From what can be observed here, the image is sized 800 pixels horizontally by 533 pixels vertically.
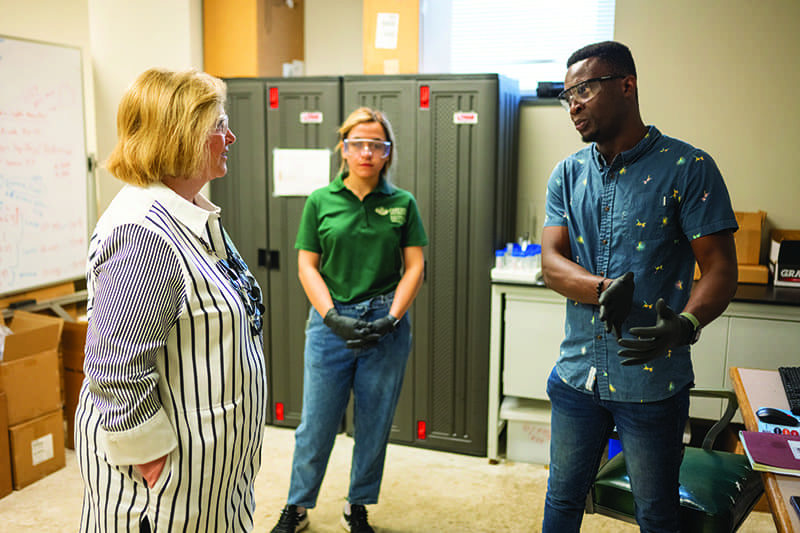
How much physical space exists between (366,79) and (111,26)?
147 centimetres

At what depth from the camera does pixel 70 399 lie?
325 centimetres

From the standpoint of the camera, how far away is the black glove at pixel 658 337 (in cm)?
148

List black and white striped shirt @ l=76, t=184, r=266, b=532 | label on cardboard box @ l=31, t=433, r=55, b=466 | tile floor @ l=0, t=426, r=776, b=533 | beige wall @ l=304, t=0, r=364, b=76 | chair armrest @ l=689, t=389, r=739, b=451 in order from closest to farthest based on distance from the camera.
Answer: black and white striped shirt @ l=76, t=184, r=266, b=532
chair armrest @ l=689, t=389, r=739, b=451
tile floor @ l=0, t=426, r=776, b=533
label on cardboard box @ l=31, t=433, r=55, b=466
beige wall @ l=304, t=0, r=364, b=76

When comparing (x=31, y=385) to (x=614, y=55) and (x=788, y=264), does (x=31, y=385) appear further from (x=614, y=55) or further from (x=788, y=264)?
(x=788, y=264)

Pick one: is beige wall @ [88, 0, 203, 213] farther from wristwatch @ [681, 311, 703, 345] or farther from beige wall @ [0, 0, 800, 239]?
wristwatch @ [681, 311, 703, 345]

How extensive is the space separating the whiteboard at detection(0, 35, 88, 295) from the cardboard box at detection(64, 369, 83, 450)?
1.52 feet

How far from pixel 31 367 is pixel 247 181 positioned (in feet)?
4.19

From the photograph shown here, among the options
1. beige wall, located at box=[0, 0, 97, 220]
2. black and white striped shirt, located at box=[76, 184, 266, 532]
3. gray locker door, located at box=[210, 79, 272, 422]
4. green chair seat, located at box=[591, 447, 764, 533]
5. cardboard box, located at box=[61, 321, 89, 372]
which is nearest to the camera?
black and white striped shirt, located at box=[76, 184, 266, 532]

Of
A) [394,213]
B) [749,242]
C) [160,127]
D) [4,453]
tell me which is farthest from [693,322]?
[4,453]

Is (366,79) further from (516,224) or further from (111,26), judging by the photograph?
(111,26)

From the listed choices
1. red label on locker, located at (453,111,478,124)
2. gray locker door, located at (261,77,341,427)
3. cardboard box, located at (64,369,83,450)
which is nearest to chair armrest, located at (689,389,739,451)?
red label on locker, located at (453,111,478,124)

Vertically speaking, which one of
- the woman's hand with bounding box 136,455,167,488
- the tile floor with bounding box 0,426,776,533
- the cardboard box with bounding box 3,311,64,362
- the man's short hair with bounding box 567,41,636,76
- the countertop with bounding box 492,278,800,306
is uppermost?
the man's short hair with bounding box 567,41,636,76

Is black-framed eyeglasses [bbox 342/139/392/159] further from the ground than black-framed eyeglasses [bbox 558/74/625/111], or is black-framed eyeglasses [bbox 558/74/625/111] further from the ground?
black-framed eyeglasses [bbox 558/74/625/111]

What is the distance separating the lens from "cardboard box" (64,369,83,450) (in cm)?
323
